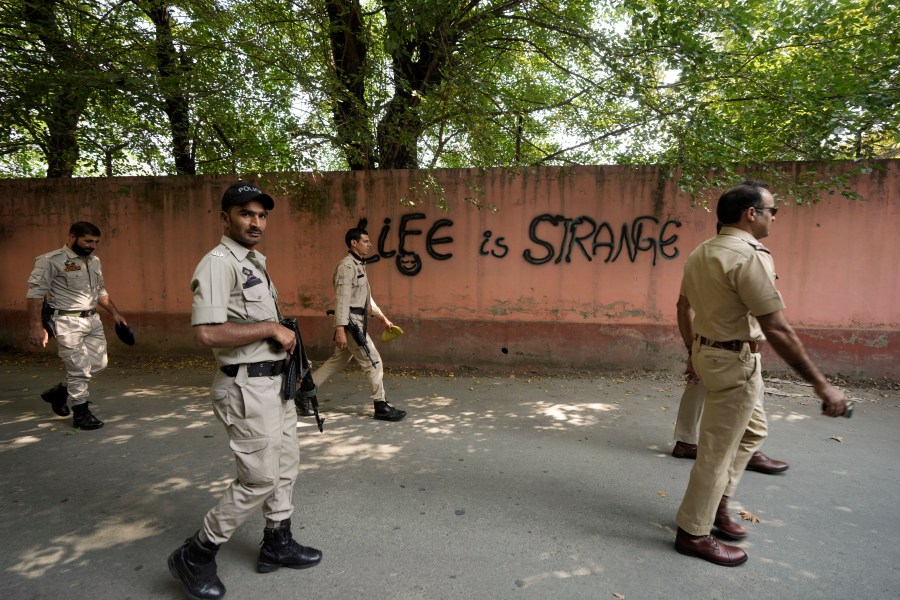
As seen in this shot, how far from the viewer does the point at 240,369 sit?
7.03ft

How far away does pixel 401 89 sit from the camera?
586 centimetres

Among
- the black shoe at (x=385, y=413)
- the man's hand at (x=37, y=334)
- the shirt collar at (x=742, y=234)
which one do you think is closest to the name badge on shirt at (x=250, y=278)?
the shirt collar at (x=742, y=234)

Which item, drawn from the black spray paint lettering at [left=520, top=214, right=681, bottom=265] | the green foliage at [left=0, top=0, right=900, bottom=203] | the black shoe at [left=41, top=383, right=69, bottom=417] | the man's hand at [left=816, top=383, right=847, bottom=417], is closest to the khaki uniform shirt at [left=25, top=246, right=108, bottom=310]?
the black shoe at [left=41, top=383, right=69, bottom=417]

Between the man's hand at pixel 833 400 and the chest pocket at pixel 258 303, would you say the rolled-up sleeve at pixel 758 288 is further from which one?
the chest pocket at pixel 258 303

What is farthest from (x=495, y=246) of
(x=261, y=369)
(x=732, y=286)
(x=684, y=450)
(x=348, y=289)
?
(x=261, y=369)

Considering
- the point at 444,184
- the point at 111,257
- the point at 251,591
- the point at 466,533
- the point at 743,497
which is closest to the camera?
the point at 251,591

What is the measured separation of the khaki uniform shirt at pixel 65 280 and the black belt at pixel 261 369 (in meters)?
2.99

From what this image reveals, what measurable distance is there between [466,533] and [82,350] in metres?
3.68

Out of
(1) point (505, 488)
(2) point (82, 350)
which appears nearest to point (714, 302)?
(1) point (505, 488)

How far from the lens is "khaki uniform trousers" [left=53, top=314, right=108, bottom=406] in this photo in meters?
4.14

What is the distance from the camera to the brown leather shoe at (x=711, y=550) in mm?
2352

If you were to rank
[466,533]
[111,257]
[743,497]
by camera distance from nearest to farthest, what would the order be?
[466,533] < [743,497] < [111,257]

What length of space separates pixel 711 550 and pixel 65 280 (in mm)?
5014

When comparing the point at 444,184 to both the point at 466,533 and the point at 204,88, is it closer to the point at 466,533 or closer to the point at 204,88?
the point at 204,88
